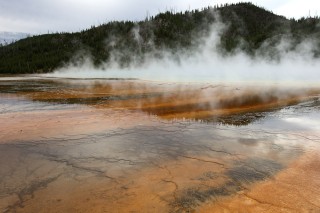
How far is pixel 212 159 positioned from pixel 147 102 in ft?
14.6

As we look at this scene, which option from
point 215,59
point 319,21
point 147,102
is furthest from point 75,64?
point 147,102

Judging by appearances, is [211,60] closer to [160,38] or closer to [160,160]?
[160,38]

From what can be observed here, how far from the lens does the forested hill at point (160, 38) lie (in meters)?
38.9

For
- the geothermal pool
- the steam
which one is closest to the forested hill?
the steam

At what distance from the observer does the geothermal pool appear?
110 inches

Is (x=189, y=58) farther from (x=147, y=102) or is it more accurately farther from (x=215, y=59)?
(x=147, y=102)

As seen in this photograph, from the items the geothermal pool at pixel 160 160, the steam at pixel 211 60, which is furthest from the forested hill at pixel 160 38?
the geothermal pool at pixel 160 160

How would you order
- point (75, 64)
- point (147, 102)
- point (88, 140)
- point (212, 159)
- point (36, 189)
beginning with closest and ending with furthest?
point (36, 189), point (212, 159), point (88, 140), point (147, 102), point (75, 64)

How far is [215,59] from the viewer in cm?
3419

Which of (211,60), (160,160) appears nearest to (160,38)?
(211,60)

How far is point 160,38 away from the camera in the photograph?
44000mm

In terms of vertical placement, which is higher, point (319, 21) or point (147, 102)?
point (319, 21)

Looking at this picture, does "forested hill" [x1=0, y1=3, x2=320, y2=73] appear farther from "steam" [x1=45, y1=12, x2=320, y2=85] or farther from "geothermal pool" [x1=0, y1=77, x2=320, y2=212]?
"geothermal pool" [x1=0, y1=77, x2=320, y2=212]

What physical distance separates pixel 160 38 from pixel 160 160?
4146 cm
